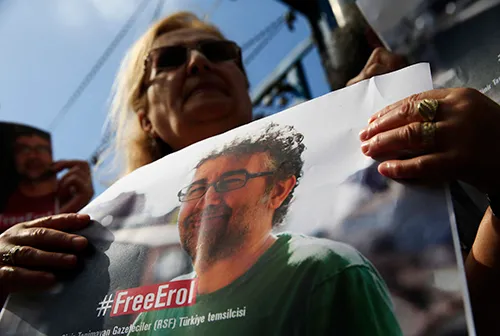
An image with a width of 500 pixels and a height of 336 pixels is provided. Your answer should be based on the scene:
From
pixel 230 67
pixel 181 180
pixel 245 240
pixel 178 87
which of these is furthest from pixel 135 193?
pixel 230 67

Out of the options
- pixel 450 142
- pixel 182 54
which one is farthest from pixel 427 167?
pixel 182 54

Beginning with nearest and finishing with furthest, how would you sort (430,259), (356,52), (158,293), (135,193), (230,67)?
1. (430,259)
2. (158,293)
3. (135,193)
4. (356,52)
5. (230,67)

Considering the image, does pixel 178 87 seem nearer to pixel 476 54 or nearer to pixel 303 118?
pixel 303 118

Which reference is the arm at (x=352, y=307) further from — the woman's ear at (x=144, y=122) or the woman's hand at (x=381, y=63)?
the woman's ear at (x=144, y=122)

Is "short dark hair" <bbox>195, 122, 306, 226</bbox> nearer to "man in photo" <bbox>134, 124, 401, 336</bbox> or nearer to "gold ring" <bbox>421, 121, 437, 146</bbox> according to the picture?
"man in photo" <bbox>134, 124, 401, 336</bbox>

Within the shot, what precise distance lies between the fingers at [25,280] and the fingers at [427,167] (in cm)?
44

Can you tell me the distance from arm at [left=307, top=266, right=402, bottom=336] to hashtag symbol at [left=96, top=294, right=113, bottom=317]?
0.24 meters

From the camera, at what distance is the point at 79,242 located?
53 cm

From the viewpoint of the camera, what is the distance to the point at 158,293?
43 centimetres

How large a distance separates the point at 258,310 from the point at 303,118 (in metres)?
0.22


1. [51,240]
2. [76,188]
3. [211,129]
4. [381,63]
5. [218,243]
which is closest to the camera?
[218,243]

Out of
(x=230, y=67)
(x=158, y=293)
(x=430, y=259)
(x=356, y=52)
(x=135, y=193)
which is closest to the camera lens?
(x=430, y=259)

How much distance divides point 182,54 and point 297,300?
654 millimetres

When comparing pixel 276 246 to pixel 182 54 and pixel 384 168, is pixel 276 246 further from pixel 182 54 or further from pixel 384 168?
pixel 182 54
